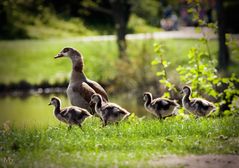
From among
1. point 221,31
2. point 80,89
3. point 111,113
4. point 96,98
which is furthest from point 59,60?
point 111,113

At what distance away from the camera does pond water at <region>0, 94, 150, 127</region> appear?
83.3ft

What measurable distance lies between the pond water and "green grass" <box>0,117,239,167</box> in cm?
1139

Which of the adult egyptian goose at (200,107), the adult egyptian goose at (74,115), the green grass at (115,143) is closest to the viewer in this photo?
the green grass at (115,143)

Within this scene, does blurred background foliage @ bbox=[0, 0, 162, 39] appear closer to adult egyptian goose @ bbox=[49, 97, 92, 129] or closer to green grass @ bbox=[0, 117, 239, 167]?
adult egyptian goose @ bbox=[49, 97, 92, 129]

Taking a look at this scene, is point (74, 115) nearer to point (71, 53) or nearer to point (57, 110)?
point (57, 110)

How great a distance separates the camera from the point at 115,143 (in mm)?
11617

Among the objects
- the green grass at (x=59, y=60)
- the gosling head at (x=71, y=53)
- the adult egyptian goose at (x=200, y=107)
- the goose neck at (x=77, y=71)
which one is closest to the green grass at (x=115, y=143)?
the adult egyptian goose at (x=200, y=107)

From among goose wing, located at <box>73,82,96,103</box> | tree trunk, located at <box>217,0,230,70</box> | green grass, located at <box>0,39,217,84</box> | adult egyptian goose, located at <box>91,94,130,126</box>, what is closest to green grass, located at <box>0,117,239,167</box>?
adult egyptian goose, located at <box>91,94,130,126</box>

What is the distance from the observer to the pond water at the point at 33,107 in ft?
83.3

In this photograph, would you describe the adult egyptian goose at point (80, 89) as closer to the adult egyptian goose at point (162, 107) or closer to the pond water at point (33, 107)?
the adult egyptian goose at point (162, 107)

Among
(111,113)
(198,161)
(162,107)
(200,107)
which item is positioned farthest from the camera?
(200,107)

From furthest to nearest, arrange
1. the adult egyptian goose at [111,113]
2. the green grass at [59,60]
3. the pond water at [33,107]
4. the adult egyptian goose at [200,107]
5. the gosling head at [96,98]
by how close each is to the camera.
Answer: the green grass at [59,60] < the pond water at [33,107] < the adult egyptian goose at [200,107] < the gosling head at [96,98] < the adult egyptian goose at [111,113]

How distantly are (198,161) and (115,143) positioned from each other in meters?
1.41

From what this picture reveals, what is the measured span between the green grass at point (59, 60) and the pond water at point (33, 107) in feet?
9.19
